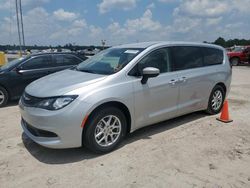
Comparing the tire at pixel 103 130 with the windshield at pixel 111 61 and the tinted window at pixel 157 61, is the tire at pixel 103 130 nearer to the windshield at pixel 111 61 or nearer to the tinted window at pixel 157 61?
the windshield at pixel 111 61

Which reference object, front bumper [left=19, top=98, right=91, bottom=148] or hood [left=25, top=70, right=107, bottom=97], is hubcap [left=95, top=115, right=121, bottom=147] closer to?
front bumper [left=19, top=98, right=91, bottom=148]

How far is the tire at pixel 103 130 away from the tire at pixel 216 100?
8.80 ft

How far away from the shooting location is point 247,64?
25328 mm

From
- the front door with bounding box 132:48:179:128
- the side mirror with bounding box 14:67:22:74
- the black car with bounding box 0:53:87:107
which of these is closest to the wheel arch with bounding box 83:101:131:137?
the front door with bounding box 132:48:179:128

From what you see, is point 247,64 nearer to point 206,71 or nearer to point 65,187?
point 206,71

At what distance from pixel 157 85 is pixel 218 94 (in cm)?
232

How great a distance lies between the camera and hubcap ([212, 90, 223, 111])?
21.4 ft

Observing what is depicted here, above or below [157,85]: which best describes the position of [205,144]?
below

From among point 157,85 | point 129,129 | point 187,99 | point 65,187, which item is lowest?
point 65,187

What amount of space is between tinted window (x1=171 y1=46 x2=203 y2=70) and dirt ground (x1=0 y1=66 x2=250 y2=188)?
126cm

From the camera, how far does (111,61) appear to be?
16.6 feet

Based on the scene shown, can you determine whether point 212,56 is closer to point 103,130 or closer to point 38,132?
point 103,130

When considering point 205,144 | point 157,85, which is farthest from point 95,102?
point 205,144

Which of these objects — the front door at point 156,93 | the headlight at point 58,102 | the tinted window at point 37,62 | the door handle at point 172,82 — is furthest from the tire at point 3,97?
the door handle at point 172,82
